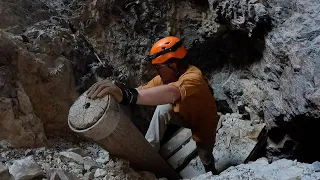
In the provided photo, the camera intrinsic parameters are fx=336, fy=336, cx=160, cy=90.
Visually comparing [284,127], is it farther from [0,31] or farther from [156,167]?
[0,31]

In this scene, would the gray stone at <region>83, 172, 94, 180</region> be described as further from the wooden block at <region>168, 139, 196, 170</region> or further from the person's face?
the person's face

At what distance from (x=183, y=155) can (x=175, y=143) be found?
133 mm

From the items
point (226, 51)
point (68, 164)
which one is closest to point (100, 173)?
point (68, 164)

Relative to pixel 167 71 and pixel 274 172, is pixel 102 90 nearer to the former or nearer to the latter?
pixel 167 71

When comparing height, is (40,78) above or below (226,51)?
above

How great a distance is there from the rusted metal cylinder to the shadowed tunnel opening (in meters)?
1.23

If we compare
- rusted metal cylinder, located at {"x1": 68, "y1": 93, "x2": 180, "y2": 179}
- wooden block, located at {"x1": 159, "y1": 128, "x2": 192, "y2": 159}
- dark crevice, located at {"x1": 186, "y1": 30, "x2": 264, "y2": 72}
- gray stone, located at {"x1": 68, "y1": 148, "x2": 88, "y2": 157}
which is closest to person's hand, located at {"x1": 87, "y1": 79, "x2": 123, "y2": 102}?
rusted metal cylinder, located at {"x1": 68, "y1": 93, "x2": 180, "y2": 179}

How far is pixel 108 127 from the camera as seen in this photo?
218 centimetres

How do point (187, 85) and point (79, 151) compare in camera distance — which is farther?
point (79, 151)

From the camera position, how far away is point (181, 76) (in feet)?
9.07

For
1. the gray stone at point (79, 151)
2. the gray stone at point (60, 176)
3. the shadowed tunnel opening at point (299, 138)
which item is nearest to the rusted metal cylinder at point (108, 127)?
the gray stone at point (60, 176)

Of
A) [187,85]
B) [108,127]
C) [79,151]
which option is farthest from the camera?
[79,151]

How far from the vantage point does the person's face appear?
2.91m

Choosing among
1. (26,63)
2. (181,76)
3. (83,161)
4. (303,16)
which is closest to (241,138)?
(181,76)
